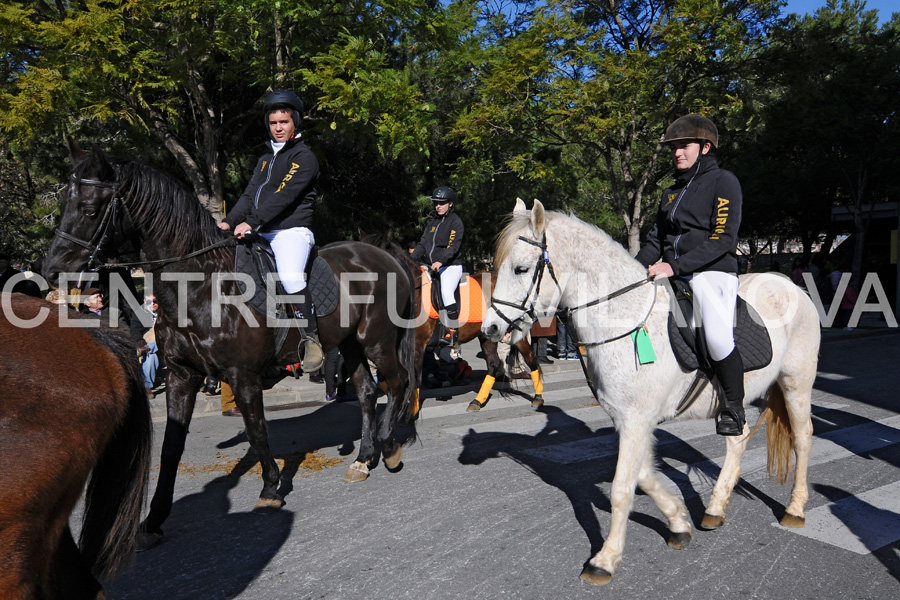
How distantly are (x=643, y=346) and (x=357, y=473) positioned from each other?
2783mm

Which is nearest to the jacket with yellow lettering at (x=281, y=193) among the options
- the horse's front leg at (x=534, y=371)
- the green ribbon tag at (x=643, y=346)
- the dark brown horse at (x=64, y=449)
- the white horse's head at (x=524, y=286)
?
the white horse's head at (x=524, y=286)

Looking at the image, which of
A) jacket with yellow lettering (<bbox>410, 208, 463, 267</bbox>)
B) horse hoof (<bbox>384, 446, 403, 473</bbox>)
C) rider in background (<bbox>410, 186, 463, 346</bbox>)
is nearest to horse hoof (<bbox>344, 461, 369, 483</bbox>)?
horse hoof (<bbox>384, 446, 403, 473</bbox>)

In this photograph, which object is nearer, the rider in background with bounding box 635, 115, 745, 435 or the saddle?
the rider in background with bounding box 635, 115, 745, 435

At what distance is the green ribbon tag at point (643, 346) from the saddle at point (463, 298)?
4702mm

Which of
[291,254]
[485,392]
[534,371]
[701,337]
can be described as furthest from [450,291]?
[701,337]

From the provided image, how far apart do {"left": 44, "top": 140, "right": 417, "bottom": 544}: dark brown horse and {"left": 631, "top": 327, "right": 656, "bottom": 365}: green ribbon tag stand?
2660 millimetres

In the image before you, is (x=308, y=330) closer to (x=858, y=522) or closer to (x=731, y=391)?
(x=731, y=391)

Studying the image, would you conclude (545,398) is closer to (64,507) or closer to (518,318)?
(518,318)

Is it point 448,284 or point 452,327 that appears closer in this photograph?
point 448,284

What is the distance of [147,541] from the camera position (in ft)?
13.4

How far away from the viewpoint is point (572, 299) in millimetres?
4039

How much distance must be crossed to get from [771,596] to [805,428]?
66.4 inches

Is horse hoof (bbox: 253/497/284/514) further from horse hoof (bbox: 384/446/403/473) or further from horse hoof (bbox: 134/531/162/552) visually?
horse hoof (bbox: 384/446/403/473)

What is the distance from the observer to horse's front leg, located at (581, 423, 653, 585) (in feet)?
11.7
